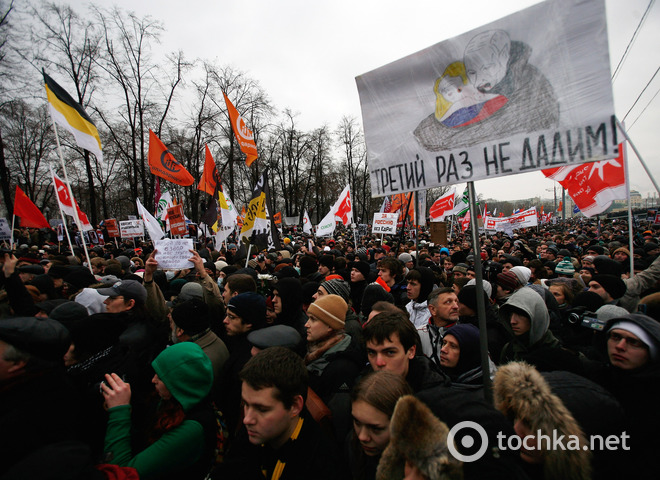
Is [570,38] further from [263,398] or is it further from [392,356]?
[263,398]

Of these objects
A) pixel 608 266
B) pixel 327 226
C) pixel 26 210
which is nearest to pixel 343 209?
pixel 327 226

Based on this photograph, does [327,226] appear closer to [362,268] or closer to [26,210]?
[362,268]

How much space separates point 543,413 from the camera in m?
1.34

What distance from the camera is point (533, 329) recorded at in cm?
271

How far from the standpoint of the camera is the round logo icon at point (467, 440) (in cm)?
105

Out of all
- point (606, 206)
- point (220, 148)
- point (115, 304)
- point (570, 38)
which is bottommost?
point (115, 304)

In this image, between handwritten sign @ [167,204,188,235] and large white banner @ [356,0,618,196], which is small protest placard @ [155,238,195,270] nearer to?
handwritten sign @ [167,204,188,235]

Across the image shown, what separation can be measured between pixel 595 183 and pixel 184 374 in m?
8.01

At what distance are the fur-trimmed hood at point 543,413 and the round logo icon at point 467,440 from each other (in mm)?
Result: 432

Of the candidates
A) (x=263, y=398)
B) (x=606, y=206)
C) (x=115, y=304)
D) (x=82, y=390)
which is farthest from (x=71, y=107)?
→ (x=606, y=206)

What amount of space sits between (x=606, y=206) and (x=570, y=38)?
244 inches

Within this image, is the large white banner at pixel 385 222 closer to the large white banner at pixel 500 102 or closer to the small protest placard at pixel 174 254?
the small protest placard at pixel 174 254

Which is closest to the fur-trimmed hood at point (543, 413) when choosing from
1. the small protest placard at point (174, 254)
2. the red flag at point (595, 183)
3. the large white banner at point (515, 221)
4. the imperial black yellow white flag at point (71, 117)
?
the small protest placard at point (174, 254)

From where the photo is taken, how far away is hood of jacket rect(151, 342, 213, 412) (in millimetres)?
1931
